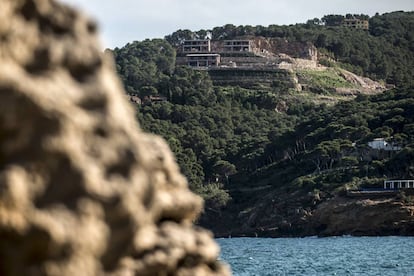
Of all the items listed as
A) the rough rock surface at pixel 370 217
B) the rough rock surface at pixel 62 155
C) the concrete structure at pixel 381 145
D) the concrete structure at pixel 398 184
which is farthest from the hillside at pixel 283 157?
the rough rock surface at pixel 62 155

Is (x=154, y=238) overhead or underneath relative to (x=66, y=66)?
underneath

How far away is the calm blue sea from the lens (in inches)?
2714

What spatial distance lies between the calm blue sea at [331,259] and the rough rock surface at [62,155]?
197 feet

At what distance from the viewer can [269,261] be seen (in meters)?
83.4

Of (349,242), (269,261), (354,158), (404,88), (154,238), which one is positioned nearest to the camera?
(154,238)

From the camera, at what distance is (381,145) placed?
145 metres

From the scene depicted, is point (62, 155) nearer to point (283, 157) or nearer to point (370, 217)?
point (370, 217)

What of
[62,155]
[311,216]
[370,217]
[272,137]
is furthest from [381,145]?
[62,155]

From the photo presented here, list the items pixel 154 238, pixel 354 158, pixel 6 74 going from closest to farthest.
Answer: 1. pixel 6 74
2. pixel 154 238
3. pixel 354 158

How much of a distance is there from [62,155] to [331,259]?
7924 centimetres

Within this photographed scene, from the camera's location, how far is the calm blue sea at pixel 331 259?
226ft

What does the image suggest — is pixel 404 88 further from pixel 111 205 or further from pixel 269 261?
pixel 111 205

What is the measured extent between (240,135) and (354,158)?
1502 inches

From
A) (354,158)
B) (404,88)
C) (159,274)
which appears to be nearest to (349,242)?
(354,158)
